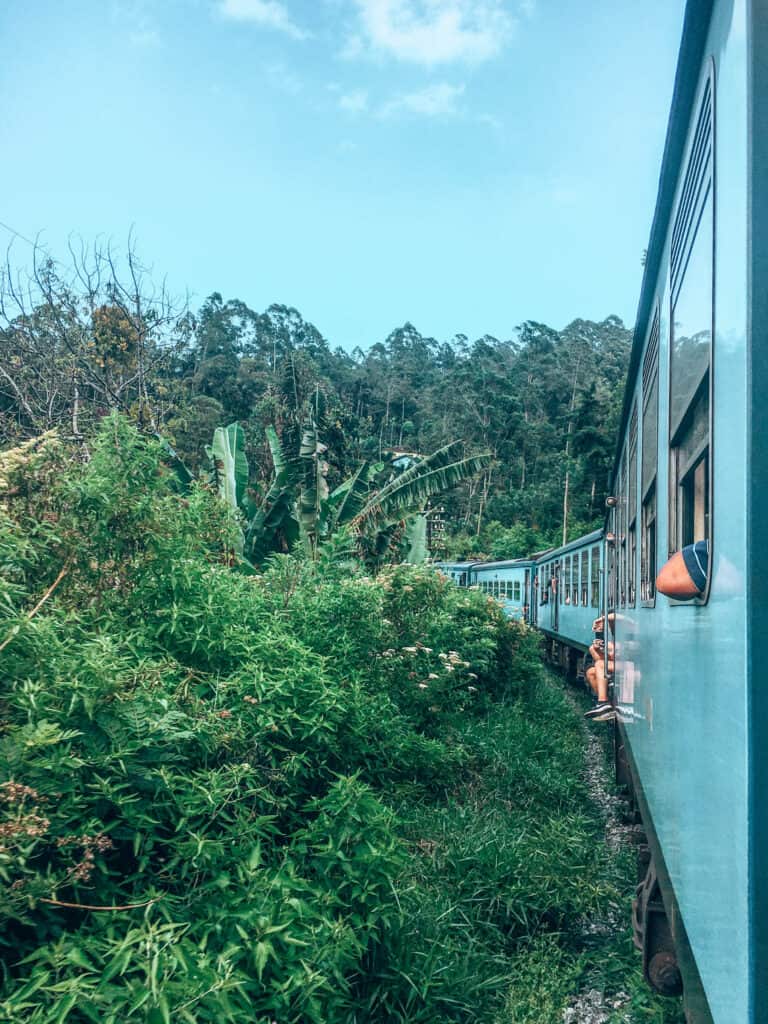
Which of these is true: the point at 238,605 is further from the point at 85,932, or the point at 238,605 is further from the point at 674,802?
the point at 674,802

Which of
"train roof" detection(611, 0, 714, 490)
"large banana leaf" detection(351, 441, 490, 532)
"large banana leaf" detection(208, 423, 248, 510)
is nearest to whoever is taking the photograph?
"train roof" detection(611, 0, 714, 490)

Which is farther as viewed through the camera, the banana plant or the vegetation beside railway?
the banana plant

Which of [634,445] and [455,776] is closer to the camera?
[634,445]

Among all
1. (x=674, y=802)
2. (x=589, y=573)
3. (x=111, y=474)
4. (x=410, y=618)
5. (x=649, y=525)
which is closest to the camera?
(x=674, y=802)

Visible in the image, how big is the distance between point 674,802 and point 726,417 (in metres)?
1.27

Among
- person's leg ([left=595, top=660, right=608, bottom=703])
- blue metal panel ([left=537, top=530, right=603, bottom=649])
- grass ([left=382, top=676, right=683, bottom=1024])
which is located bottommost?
grass ([left=382, top=676, right=683, bottom=1024])

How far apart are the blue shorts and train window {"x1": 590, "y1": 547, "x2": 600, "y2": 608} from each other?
349 inches

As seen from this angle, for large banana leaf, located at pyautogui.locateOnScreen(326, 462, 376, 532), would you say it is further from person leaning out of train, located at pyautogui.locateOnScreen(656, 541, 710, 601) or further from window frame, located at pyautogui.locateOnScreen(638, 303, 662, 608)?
person leaning out of train, located at pyautogui.locateOnScreen(656, 541, 710, 601)

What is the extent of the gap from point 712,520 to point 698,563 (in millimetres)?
139

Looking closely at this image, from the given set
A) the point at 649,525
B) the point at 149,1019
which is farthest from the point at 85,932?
the point at 649,525

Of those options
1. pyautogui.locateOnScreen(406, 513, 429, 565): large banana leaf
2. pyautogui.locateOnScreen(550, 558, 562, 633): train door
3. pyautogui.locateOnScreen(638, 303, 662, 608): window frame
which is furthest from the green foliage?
pyautogui.locateOnScreen(550, 558, 562, 633): train door

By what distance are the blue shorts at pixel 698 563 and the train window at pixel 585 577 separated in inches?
388

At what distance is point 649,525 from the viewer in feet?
11.1

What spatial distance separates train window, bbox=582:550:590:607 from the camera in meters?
11.4
